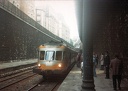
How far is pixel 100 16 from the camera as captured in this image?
66.9 feet

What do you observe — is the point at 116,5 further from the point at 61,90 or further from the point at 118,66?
the point at 61,90

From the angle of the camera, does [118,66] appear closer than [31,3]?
Yes

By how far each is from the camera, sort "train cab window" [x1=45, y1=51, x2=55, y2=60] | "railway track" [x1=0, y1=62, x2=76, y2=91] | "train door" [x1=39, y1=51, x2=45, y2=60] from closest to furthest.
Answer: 1. "railway track" [x1=0, y1=62, x2=76, y2=91]
2. "train cab window" [x1=45, y1=51, x2=55, y2=60]
3. "train door" [x1=39, y1=51, x2=45, y2=60]

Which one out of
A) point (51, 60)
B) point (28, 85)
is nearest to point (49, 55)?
point (51, 60)

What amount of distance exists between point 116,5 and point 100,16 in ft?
19.1

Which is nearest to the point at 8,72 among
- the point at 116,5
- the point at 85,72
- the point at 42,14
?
the point at 116,5

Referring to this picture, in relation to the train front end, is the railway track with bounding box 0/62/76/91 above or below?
below

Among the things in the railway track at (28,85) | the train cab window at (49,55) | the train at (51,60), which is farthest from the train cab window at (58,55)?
the railway track at (28,85)

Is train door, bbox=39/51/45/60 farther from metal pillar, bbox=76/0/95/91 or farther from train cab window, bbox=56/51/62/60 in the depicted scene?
metal pillar, bbox=76/0/95/91

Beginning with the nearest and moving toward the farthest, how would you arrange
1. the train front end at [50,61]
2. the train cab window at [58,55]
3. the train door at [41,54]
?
the train front end at [50,61], the train cab window at [58,55], the train door at [41,54]

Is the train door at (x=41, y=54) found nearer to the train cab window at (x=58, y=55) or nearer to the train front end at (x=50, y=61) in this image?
the train front end at (x=50, y=61)

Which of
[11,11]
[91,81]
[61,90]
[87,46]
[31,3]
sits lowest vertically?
[61,90]

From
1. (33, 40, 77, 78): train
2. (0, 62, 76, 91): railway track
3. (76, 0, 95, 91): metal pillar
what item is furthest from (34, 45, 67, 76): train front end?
(76, 0, 95, 91): metal pillar

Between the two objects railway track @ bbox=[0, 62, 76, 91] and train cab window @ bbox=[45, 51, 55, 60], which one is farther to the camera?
train cab window @ bbox=[45, 51, 55, 60]
